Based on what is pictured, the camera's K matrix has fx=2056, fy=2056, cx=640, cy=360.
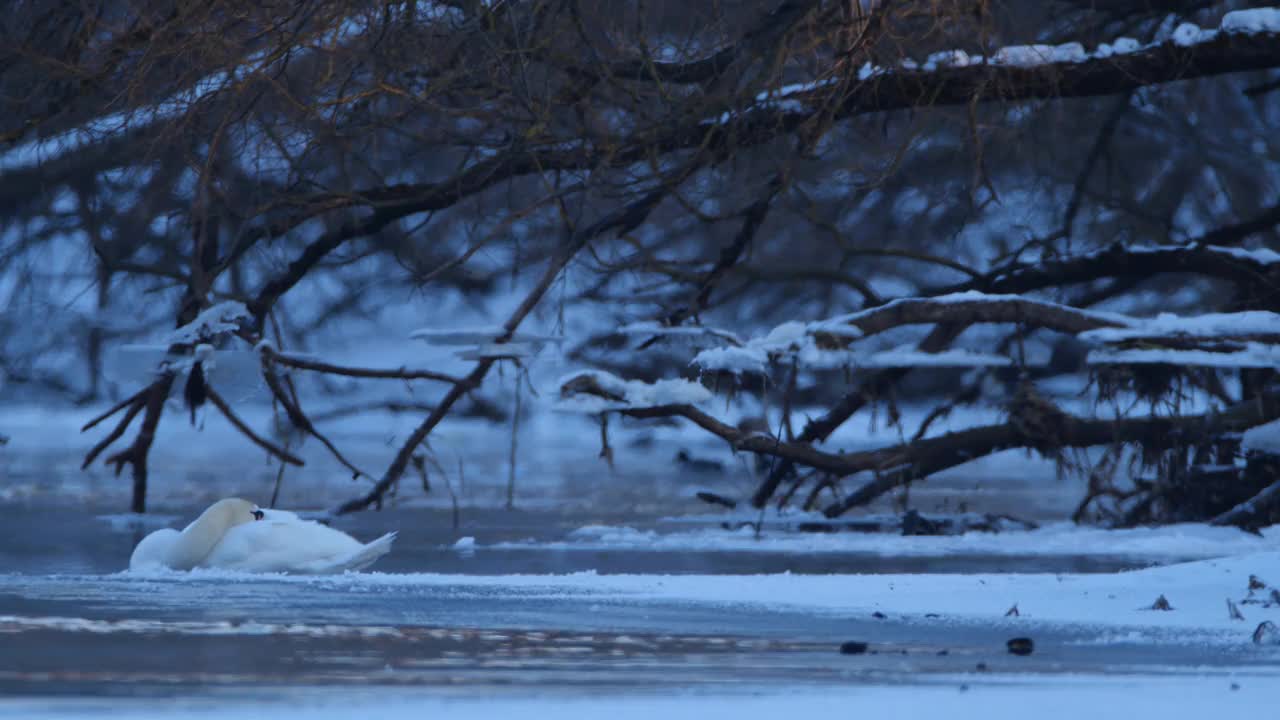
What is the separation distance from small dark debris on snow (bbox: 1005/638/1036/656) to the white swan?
11.6 feet

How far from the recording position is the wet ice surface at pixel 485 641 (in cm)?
511

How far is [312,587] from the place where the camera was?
26.5 ft

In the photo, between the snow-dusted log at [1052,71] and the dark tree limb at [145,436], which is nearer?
the snow-dusted log at [1052,71]

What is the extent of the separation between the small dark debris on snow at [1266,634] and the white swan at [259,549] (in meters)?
3.83

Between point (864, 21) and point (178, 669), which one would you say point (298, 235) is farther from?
point (178, 669)

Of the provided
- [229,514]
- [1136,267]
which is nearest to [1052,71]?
[1136,267]

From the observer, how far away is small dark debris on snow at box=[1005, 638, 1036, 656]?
19.5 feet

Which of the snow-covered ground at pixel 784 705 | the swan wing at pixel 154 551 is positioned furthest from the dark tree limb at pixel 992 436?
the snow-covered ground at pixel 784 705

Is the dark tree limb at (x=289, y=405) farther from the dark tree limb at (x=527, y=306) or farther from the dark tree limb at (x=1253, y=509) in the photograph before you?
the dark tree limb at (x=1253, y=509)

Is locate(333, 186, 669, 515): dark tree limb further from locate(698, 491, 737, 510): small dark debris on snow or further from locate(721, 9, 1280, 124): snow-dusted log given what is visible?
locate(698, 491, 737, 510): small dark debris on snow

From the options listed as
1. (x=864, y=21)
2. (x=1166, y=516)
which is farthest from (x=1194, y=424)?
(x=864, y=21)

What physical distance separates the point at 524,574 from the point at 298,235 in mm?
8207

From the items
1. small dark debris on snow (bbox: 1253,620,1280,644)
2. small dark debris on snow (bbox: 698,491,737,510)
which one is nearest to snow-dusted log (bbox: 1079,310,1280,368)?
small dark debris on snow (bbox: 698,491,737,510)

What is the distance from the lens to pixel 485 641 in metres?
6.17
